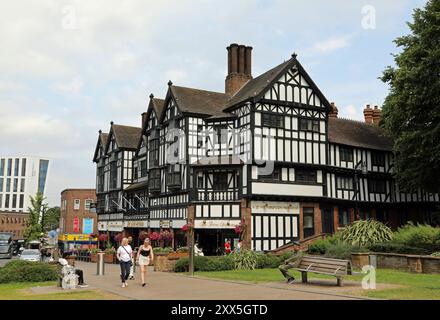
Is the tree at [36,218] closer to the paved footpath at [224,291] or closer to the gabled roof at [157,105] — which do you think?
the gabled roof at [157,105]

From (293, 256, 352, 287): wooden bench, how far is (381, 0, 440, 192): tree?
15.1m

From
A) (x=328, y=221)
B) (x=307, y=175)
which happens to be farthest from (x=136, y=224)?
(x=328, y=221)

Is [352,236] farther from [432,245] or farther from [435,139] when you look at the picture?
[435,139]

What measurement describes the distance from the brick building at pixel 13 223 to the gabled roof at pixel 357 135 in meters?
80.2

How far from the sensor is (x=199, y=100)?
36969 millimetres

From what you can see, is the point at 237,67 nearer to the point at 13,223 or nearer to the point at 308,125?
the point at 308,125

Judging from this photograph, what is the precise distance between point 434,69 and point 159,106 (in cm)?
Answer: 2315

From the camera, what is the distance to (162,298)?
12211mm

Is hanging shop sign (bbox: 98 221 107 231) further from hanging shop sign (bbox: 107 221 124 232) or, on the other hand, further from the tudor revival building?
the tudor revival building

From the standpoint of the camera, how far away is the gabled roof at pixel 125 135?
50062 mm

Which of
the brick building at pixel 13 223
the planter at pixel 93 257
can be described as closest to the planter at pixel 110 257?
the planter at pixel 93 257

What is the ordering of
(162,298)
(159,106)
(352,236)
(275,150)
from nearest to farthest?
(162,298) → (352,236) → (275,150) → (159,106)
